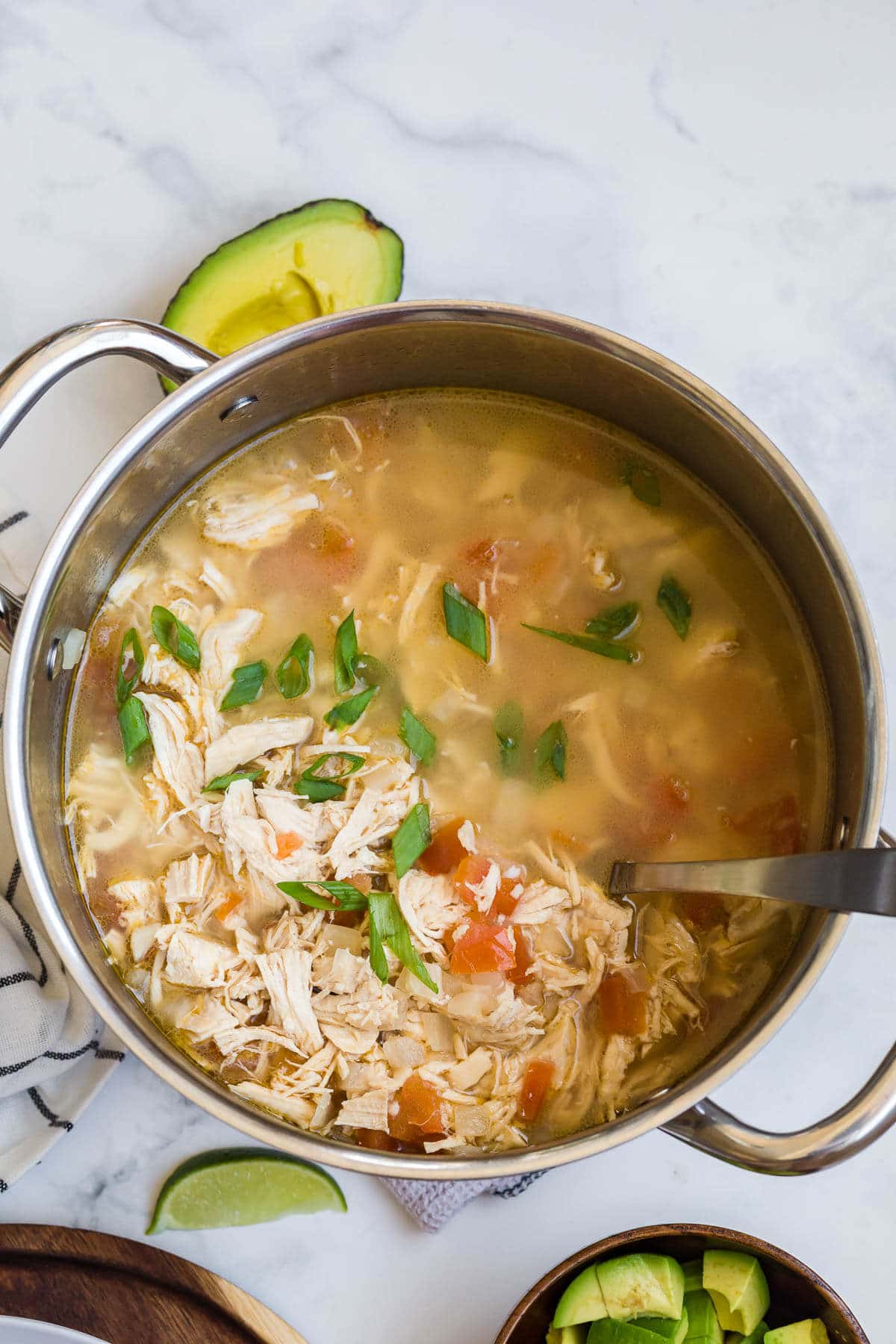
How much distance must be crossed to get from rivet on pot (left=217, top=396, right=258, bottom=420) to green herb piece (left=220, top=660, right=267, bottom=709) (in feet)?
1.48

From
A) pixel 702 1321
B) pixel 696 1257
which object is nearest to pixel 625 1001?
pixel 696 1257

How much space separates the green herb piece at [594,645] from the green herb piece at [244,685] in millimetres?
512

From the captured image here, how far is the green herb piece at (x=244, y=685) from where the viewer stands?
2.09 metres

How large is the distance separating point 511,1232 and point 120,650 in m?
1.42

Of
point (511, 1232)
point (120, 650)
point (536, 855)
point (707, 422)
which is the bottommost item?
point (511, 1232)

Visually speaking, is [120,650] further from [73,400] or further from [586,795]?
[586,795]

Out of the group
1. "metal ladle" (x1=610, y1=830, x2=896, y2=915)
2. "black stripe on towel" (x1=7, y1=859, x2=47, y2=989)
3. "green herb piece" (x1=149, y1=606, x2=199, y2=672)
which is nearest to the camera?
"metal ladle" (x1=610, y1=830, x2=896, y2=915)

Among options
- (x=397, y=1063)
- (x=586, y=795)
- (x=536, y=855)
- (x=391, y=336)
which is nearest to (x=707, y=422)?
(x=391, y=336)

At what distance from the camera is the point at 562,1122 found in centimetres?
201

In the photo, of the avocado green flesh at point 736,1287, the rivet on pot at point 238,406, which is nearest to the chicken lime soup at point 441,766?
the rivet on pot at point 238,406

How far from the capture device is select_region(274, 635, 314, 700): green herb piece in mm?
2098

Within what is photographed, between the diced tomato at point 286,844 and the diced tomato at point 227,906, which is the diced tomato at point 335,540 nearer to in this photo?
the diced tomato at point 286,844

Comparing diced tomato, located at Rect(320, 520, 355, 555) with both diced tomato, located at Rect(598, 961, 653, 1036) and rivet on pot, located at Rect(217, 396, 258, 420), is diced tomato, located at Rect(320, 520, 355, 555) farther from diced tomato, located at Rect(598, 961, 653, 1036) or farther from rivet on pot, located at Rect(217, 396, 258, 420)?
diced tomato, located at Rect(598, 961, 653, 1036)

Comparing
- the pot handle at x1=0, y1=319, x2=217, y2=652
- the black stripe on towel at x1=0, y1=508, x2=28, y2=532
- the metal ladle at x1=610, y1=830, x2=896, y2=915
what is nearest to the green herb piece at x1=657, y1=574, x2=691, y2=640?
the metal ladle at x1=610, y1=830, x2=896, y2=915
